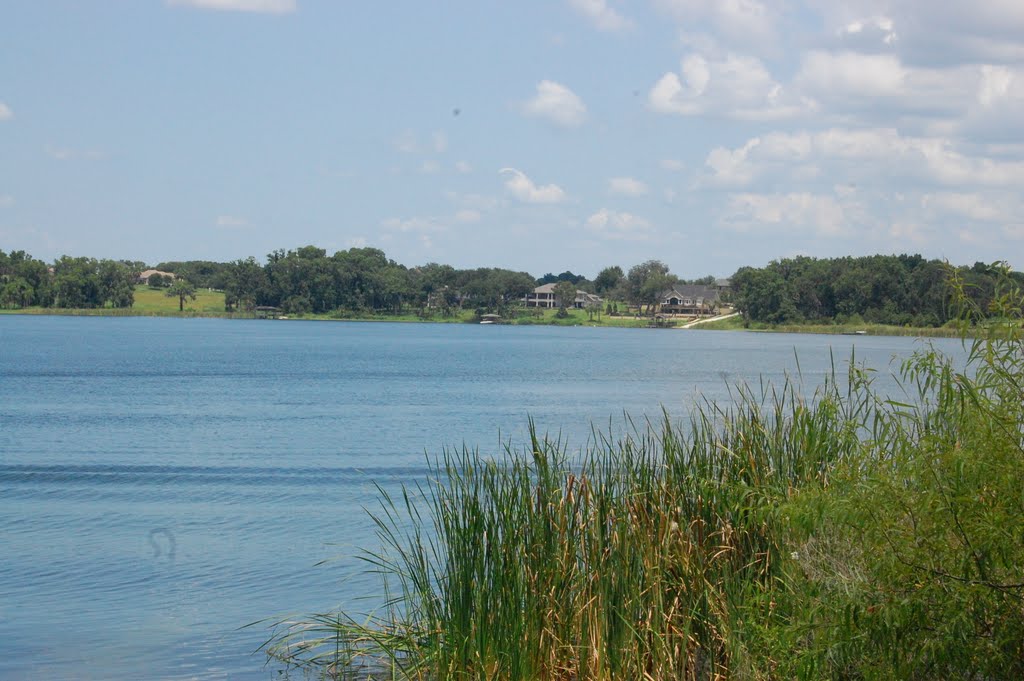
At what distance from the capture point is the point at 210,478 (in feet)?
81.7

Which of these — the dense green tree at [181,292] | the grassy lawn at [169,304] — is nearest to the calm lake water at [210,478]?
the dense green tree at [181,292]

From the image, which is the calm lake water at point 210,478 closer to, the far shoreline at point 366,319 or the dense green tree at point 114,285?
the far shoreline at point 366,319

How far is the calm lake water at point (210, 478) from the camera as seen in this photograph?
12.6 metres

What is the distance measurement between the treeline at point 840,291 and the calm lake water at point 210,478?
54.2 meters

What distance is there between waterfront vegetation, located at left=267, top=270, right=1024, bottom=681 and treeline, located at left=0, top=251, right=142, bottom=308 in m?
182

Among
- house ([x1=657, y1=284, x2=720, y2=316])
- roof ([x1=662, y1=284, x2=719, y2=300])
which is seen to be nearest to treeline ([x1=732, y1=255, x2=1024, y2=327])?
house ([x1=657, y1=284, x2=720, y2=316])

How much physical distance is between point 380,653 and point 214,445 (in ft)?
74.1

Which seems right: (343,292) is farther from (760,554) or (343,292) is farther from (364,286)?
(760,554)

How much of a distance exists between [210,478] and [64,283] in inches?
6547

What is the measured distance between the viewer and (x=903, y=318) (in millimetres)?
109750

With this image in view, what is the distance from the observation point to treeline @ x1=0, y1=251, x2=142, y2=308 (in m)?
175

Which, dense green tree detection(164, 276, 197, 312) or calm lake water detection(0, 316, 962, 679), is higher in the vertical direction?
dense green tree detection(164, 276, 197, 312)

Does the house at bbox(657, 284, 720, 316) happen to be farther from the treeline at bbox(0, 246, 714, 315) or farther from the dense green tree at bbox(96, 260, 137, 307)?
the dense green tree at bbox(96, 260, 137, 307)

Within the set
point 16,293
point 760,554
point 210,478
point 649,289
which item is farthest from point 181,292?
point 760,554
